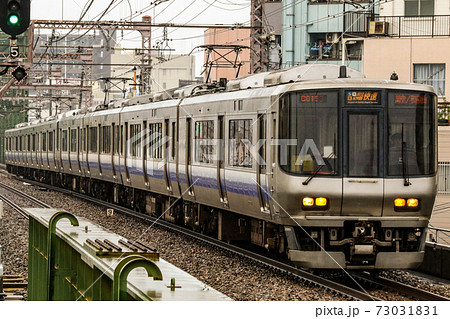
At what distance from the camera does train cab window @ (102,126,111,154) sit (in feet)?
84.1

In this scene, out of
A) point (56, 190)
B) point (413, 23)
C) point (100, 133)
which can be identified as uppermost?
point (413, 23)

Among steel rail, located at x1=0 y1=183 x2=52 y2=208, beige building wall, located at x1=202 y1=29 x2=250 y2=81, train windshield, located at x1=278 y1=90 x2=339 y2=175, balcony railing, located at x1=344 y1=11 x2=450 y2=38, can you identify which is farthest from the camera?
beige building wall, located at x1=202 y1=29 x2=250 y2=81

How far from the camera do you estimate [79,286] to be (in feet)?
22.5

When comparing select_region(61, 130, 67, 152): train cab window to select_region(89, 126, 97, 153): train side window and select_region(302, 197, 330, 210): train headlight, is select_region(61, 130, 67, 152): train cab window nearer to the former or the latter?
select_region(89, 126, 97, 153): train side window

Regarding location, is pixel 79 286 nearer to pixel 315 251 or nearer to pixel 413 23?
pixel 315 251

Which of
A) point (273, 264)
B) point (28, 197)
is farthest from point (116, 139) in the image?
point (273, 264)

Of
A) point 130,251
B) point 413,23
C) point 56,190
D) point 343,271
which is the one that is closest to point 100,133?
point 56,190

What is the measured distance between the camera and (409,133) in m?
12.2

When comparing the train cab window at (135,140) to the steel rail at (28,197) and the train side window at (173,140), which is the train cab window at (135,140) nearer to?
the train side window at (173,140)

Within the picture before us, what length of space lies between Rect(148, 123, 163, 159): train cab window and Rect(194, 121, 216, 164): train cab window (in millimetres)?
3042

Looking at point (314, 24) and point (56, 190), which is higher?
point (314, 24)

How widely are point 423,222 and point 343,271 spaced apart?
1.53 metres

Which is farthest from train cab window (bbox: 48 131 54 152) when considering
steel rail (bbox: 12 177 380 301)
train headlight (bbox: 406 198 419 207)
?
train headlight (bbox: 406 198 419 207)

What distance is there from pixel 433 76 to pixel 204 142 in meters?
16.1
